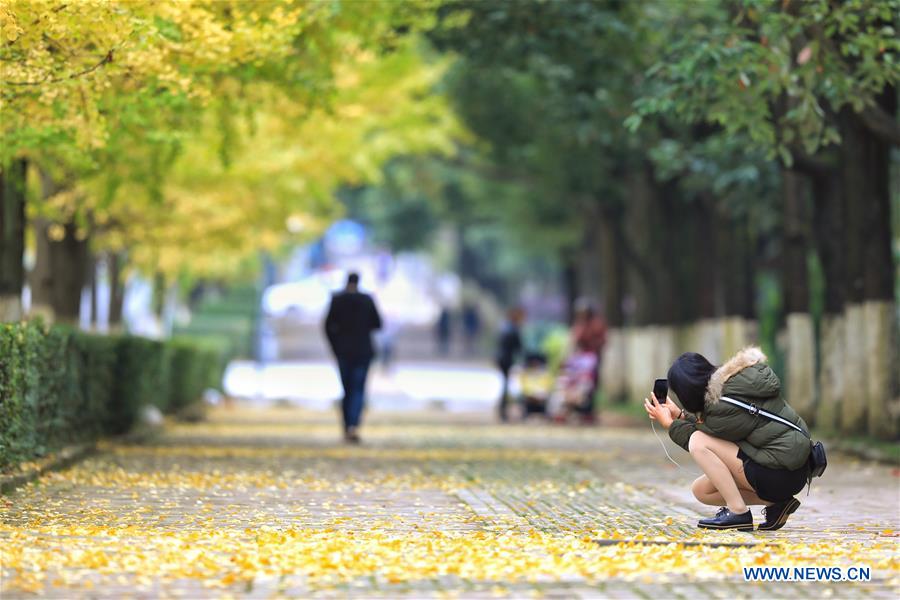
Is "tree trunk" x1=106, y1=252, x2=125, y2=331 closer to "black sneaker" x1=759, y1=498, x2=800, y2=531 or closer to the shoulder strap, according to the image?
"black sneaker" x1=759, y1=498, x2=800, y2=531

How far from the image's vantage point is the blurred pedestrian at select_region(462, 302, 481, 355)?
68875mm

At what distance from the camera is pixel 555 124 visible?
98.2 ft

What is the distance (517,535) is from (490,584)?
2.19m

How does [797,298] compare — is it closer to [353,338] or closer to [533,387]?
[353,338]

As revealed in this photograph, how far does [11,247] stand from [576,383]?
1291cm

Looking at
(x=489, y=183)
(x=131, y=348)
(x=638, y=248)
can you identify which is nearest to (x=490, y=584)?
(x=131, y=348)

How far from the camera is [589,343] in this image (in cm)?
3008

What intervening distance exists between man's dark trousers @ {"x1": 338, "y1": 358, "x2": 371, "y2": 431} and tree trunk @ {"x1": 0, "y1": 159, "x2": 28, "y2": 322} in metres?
4.22

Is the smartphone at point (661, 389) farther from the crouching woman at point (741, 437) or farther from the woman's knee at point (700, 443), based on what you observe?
the woman's knee at point (700, 443)

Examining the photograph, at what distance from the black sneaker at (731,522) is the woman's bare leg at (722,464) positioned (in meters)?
0.04

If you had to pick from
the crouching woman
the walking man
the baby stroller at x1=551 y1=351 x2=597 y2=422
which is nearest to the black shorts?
→ the crouching woman

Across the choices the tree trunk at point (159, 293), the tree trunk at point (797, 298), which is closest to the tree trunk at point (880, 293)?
the tree trunk at point (797, 298)

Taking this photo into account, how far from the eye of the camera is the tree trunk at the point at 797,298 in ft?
77.8

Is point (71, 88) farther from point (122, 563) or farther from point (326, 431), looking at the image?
point (326, 431)
